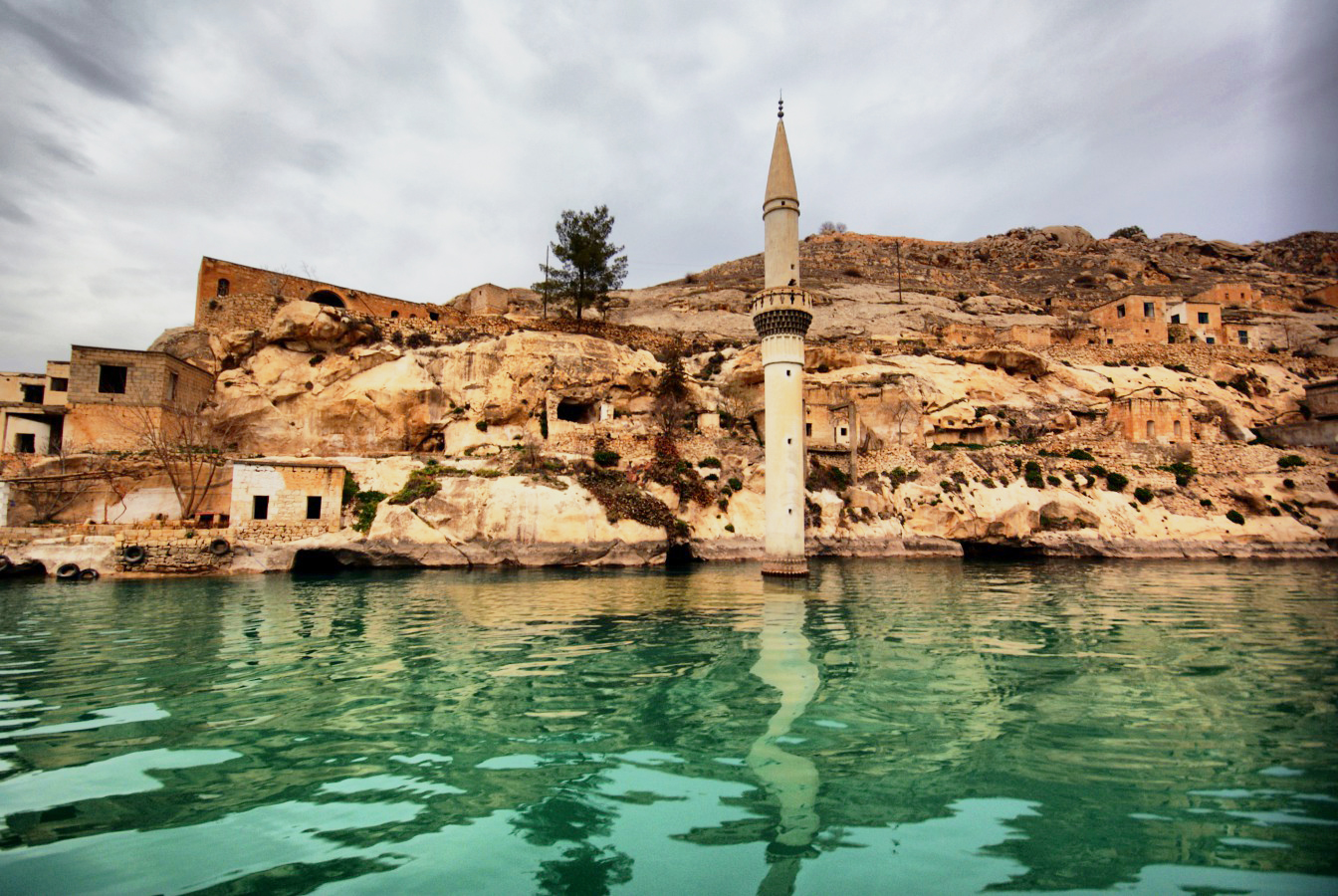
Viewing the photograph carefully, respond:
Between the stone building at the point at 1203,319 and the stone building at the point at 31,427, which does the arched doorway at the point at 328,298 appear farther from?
the stone building at the point at 1203,319

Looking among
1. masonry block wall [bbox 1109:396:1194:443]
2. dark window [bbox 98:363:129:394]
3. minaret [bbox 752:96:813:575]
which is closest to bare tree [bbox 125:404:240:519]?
dark window [bbox 98:363:129:394]

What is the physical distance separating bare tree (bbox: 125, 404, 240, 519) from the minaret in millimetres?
20290

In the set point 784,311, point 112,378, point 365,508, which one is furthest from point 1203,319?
point 112,378

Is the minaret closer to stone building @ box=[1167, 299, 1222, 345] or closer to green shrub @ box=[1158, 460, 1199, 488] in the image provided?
green shrub @ box=[1158, 460, 1199, 488]

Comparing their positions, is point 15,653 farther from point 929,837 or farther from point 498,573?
point 498,573

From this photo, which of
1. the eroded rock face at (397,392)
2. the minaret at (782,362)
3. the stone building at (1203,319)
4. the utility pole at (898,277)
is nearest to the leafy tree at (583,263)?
the eroded rock face at (397,392)

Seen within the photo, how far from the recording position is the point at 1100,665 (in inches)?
333

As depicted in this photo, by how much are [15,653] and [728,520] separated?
22137 mm

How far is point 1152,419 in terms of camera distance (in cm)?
3469

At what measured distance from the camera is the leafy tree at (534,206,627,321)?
39344 millimetres

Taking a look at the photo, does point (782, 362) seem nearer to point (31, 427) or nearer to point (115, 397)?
point (115, 397)

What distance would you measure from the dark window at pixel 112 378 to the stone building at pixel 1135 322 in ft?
181

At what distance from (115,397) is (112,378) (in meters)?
0.98

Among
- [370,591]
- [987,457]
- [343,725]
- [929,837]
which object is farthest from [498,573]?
[987,457]
